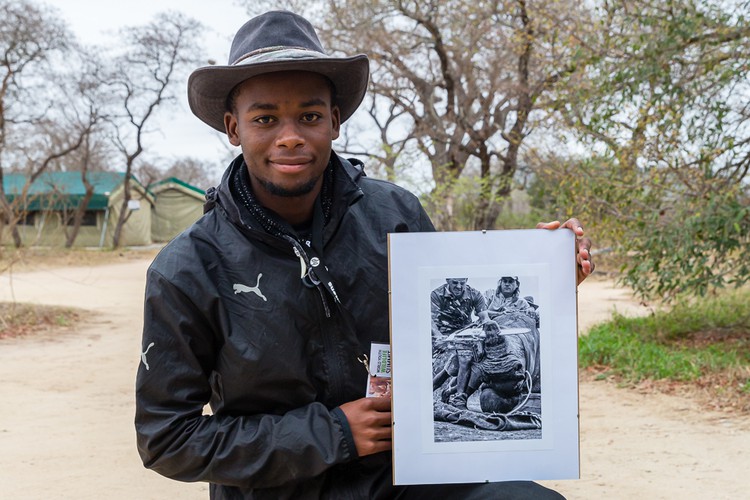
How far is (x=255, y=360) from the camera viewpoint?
6.15 ft

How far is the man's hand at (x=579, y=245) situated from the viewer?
187 cm

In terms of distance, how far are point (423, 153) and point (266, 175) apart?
14.2 meters

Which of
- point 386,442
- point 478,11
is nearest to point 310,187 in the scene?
point 386,442

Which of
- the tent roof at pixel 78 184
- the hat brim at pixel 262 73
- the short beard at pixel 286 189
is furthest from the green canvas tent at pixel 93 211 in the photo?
the short beard at pixel 286 189

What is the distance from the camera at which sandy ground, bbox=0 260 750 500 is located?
12.9ft

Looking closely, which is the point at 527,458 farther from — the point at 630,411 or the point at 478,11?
the point at 478,11

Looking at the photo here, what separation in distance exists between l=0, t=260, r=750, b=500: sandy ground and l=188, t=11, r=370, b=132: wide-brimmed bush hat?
245 cm

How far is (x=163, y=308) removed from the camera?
1.85m

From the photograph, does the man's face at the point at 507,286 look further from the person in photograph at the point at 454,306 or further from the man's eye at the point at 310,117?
the man's eye at the point at 310,117

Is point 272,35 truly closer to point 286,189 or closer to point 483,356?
point 286,189

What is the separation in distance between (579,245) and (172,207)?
3527 cm

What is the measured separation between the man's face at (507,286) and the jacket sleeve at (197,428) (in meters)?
0.47

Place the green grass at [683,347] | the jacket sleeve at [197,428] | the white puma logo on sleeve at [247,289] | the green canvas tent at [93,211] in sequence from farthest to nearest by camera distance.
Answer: the green canvas tent at [93,211], the green grass at [683,347], the white puma logo on sleeve at [247,289], the jacket sleeve at [197,428]

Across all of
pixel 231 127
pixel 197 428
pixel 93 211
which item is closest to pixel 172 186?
pixel 93 211
